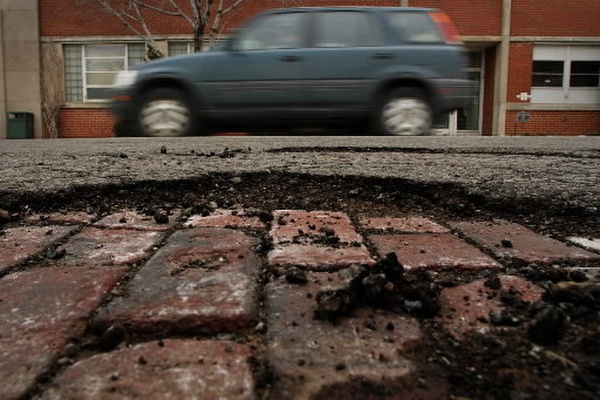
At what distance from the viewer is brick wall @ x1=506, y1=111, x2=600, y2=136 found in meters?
16.4

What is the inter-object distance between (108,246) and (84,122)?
16261 millimetres

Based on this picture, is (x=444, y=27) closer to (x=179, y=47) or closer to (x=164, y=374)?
(x=164, y=374)

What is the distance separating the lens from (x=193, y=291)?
3.85ft

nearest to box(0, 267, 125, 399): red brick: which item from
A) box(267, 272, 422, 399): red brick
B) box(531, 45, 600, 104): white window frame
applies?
box(267, 272, 422, 399): red brick

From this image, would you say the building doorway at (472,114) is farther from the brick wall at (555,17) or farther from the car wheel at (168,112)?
the car wheel at (168,112)

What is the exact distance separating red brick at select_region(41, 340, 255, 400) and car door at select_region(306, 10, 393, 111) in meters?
5.96

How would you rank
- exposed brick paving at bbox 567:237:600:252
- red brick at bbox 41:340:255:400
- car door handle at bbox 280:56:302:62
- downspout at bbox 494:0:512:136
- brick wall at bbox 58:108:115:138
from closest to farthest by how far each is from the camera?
red brick at bbox 41:340:255:400 → exposed brick paving at bbox 567:237:600:252 → car door handle at bbox 280:56:302:62 → downspout at bbox 494:0:512:136 → brick wall at bbox 58:108:115:138

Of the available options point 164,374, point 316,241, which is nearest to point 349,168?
point 316,241

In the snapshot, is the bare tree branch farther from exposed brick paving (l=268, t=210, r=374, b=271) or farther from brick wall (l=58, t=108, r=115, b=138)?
exposed brick paving (l=268, t=210, r=374, b=271)

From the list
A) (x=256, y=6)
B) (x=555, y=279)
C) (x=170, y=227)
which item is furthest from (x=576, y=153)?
(x=256, y=6)

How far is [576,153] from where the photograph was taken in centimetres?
384

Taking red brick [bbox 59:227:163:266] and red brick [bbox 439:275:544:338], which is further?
red brick [bbox 59:227:163:266]

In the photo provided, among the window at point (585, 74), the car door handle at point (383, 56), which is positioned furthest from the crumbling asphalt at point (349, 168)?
the window at point (585, 74)

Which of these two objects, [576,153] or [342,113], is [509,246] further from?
[342,113]
